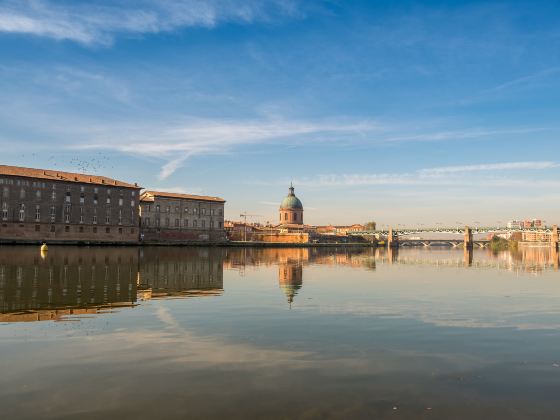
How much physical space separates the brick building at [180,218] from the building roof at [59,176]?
10.7m

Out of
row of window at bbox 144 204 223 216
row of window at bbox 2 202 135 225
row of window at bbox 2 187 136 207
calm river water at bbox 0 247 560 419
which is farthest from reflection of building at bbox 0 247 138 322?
row of window at bbox 144 204 223 216

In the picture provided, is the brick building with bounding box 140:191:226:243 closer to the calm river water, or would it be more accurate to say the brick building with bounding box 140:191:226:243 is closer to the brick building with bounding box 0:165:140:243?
the brick building with bounding box 0:165:140:243

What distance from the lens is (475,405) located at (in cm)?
923

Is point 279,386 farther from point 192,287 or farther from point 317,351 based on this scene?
point 192,287

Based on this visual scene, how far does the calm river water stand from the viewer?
9.08 metres

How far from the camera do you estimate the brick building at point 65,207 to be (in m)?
98.6

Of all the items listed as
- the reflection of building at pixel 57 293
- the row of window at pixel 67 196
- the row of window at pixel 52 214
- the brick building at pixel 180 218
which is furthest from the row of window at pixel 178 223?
Result: the reflection of building at pixel 57 293

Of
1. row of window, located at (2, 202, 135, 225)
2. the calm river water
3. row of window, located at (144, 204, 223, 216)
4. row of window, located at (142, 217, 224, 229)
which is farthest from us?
row of window, located at (144, 204, 223, 216)

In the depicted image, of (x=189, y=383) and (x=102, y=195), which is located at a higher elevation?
(x=102, y=195)

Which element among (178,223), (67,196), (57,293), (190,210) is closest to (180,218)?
(178,223)

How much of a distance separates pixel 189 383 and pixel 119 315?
942 cm

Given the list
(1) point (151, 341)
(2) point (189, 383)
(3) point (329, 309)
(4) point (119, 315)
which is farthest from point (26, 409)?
(3) point (329, 309)

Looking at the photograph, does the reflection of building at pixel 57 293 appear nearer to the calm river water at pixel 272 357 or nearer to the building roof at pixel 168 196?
the calm river water at pixel 272 357

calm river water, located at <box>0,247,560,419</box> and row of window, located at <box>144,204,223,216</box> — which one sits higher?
row of window, located at <box>144,204,223,216</box>
